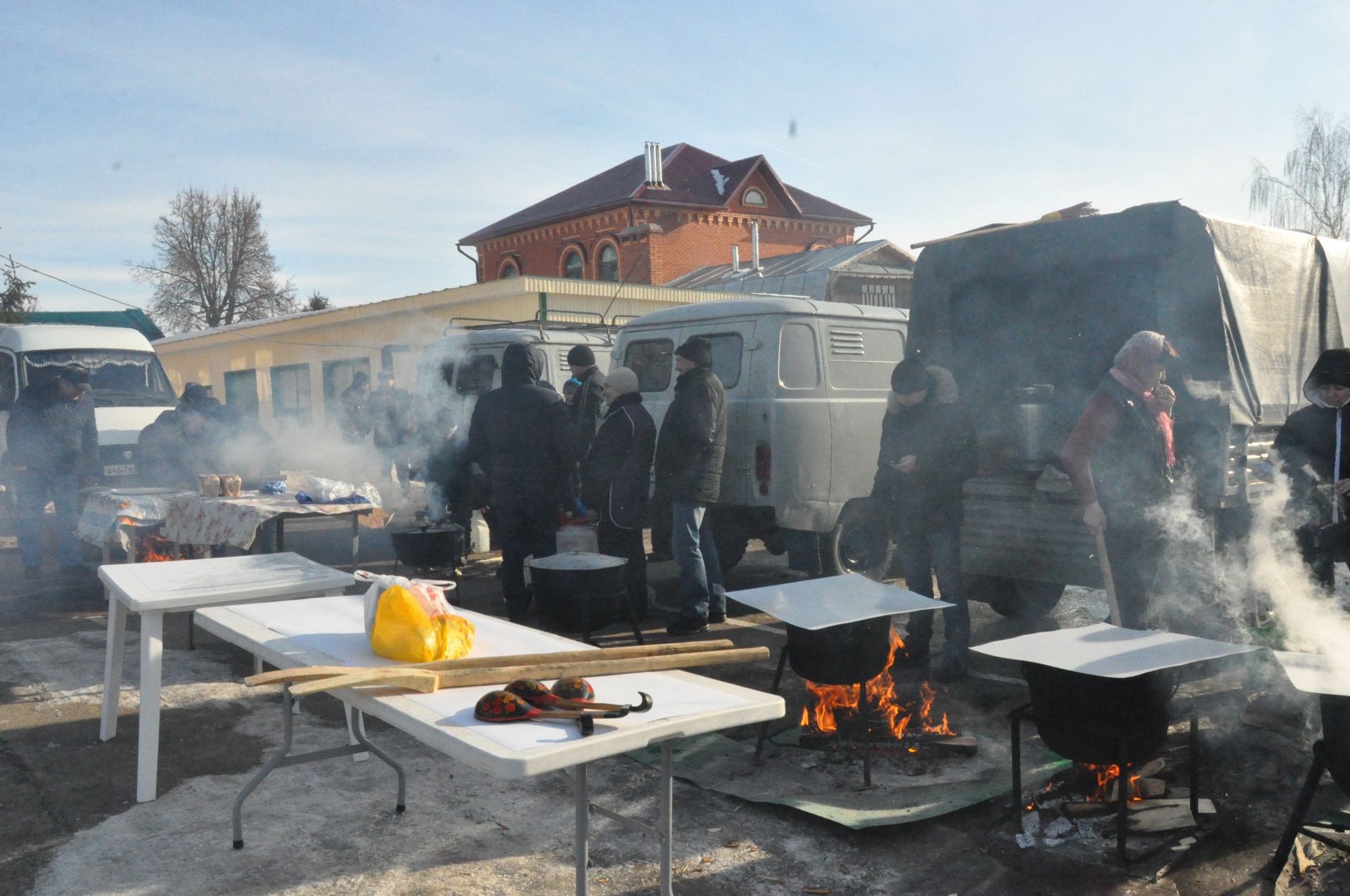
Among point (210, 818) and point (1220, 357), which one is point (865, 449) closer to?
point (1220, 357)

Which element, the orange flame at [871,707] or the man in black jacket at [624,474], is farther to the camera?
the man in black jacket at [624,474]

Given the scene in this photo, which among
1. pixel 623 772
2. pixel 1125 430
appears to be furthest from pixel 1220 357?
pixel 623 772

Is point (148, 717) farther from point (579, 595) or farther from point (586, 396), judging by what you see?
point (586, 396)

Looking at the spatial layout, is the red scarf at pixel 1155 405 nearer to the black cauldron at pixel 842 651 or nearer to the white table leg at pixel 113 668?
the black cauldron at pixel 842 651

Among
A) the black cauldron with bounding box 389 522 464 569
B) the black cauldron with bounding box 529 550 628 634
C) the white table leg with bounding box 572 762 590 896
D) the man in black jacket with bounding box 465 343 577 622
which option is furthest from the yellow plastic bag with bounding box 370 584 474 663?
the black cauldron with bounding box 389 522 464 569

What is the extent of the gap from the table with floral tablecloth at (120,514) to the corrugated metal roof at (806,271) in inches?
541

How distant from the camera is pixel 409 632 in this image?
→ 3057 mm

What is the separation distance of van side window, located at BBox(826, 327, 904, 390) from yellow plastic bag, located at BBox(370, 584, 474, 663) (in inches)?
206

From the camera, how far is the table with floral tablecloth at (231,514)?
6.89 m

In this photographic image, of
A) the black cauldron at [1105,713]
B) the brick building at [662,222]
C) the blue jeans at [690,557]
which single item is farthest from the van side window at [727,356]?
the brick building at [662,222]

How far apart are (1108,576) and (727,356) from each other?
3.70 meters

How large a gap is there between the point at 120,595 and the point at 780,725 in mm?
3077

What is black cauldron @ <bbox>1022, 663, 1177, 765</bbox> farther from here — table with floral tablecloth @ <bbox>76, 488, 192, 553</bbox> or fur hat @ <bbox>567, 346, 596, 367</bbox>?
table with floral tablecloth @ <bbox>76, 488, 192, 553</bbox>

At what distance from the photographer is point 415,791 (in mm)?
4180
